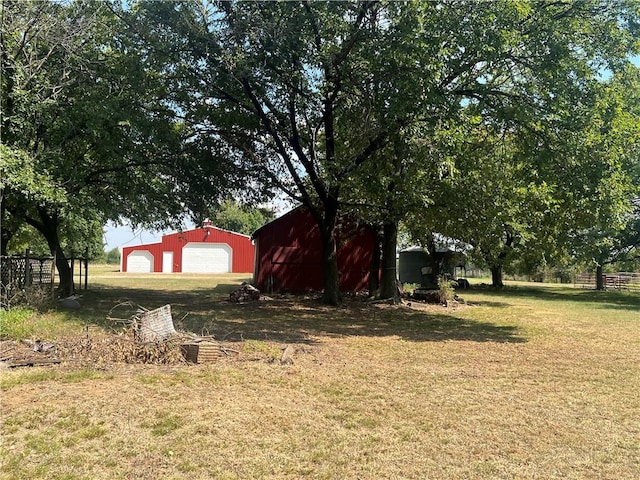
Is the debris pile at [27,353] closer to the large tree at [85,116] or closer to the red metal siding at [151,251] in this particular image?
the large tree at [85,116]

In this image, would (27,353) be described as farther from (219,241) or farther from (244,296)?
(219,241)

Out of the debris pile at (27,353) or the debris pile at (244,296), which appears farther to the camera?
the debris pile at (244,296)

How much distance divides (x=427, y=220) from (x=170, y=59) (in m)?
9.16

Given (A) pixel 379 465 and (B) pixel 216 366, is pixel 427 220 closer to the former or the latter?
(B) pixel 216 366

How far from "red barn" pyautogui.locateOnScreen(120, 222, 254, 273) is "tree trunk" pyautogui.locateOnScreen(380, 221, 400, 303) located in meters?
34.0

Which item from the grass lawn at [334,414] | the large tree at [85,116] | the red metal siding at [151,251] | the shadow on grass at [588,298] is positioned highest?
the large tree at [85,116]

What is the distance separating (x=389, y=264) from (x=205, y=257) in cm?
3533

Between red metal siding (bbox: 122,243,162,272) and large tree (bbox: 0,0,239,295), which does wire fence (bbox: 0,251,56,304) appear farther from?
red metal siding (bbox: 122,243,162,272)

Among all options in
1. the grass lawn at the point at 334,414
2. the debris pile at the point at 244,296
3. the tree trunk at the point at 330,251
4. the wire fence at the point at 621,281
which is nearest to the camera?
the grass lawn at the point at 334,414

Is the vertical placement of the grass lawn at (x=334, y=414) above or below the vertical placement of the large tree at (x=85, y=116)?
below

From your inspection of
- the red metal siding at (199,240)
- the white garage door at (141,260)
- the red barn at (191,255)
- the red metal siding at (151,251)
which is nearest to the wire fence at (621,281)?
the red metal siding at (199,240)

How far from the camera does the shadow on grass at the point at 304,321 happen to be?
10.4 m

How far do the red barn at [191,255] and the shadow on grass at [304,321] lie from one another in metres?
32.8

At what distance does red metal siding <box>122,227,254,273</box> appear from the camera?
49844 mm
